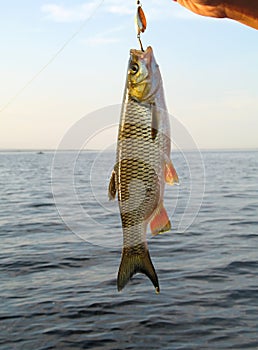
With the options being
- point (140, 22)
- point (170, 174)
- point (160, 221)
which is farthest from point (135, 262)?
point (140, 22)

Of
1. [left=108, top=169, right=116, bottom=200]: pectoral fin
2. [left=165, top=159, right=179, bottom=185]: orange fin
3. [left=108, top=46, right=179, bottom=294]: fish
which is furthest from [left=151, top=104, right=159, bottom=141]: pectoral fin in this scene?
[left=108, top=169, right=116, bottom=200]: pectoral fin

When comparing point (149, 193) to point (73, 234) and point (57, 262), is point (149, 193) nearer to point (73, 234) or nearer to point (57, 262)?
point (57, 262)

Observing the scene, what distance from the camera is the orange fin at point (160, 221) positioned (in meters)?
3.31

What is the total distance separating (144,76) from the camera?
3.21 meters

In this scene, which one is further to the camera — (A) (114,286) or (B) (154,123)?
(A) (114,286)

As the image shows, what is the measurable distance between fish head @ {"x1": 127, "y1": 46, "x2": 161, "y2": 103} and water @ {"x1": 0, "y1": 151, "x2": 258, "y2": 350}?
864mm

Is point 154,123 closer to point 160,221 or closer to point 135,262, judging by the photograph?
point 160,221

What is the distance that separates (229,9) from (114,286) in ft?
24.4

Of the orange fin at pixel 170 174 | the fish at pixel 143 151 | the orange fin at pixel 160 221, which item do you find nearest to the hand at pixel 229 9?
the fish at pixel 143 151

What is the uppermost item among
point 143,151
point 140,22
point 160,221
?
point 140,22

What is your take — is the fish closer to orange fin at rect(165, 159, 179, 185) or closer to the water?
orange fin at rect(165, 159, 179, 185)

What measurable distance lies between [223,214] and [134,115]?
17162 millimetres

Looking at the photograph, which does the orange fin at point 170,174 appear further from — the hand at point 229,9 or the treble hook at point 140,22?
the hand at point 229,9

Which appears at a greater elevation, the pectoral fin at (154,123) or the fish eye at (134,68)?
the fish eye at (134,68)
